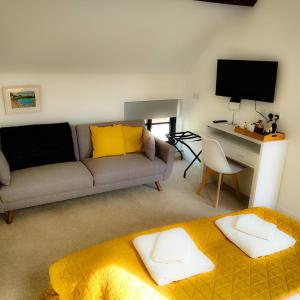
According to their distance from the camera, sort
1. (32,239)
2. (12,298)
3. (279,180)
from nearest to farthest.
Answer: (12,298)
(32,239)
(279,180)

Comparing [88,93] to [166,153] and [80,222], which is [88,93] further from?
[80,222]

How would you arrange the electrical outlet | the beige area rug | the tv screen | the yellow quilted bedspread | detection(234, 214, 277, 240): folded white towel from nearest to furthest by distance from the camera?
1. the yellow quilted bedspread
2. detection(234, 214, 277, 240): folded white towel
3. the beige area rug
4. the tv screen
5. the electrical outlet

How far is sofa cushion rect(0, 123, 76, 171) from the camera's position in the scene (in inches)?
124

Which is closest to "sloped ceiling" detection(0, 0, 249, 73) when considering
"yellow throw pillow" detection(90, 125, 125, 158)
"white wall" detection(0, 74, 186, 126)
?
"white wall" detection(0, 74, 186, 126)

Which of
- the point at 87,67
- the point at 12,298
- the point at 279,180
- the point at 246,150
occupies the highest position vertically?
the point at 87,67

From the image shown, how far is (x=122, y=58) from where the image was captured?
371cm

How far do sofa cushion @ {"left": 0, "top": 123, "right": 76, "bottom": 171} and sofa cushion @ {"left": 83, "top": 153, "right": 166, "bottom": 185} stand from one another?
0.29 m

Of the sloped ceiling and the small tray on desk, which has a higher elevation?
the sloped ceiling

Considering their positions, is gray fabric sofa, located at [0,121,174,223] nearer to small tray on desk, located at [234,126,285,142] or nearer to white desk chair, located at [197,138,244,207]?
white desk chair, located at [197,138,244,207]

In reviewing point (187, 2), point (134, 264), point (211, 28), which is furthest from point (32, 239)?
point (211, 28)

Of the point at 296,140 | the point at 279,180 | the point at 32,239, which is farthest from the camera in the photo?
the point at 279,180

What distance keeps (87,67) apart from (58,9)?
0.96m

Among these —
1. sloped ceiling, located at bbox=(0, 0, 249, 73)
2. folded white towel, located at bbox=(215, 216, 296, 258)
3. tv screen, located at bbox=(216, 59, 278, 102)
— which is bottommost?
folded white towel, located at bbox=(215, 216, 296, 258)

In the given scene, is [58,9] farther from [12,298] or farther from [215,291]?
[215,291]
